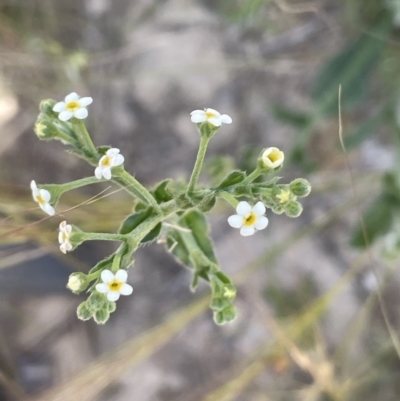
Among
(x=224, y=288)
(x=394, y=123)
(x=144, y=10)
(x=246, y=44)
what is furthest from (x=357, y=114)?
(x=224, y=288)

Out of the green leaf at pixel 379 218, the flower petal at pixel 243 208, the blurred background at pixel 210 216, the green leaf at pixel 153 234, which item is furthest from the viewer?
the blurred background at pixel 210 216

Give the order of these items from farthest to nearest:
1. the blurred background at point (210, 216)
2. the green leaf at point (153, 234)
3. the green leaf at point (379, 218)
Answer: the blurred background at point (210, 216) < the green leaf at point (379, 218) < the green leaf at point (153, 234)

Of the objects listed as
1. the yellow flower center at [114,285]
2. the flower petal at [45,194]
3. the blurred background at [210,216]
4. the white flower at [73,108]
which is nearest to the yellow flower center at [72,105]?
the white flower at [73,108]

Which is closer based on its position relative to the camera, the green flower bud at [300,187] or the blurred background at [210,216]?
the green flower bud at [300,187]

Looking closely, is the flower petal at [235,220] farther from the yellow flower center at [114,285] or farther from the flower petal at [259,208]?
the yellow flower center at [114,285]

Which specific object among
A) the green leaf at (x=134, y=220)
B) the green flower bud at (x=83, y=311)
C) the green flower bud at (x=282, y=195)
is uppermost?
the green flower bud at (x=282, y=195)

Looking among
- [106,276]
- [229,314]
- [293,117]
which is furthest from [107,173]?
[293,117]

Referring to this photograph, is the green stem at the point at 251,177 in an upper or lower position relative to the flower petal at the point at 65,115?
upper

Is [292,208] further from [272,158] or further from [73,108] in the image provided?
[73,108]
